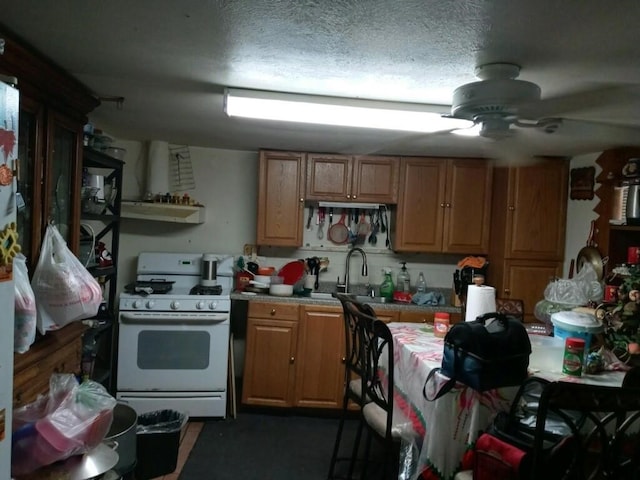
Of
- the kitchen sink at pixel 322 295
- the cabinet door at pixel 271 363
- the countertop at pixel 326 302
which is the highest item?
the kitchen sink at pixel 322 295

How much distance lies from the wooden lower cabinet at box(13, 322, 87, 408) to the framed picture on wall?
11.4ft

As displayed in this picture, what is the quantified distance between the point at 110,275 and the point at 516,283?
3.12 metres

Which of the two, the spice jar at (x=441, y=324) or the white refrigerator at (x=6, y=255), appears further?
the spice jar at (x=441, y=324)

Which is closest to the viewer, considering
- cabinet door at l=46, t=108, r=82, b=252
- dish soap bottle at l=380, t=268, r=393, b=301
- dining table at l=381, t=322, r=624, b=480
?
dining table at l=381, t=322, r=624, b=480

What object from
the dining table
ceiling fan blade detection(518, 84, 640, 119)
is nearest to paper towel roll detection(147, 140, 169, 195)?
the dining table

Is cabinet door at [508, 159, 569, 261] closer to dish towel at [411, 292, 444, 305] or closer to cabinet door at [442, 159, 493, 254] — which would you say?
cabinet door at [442, 159, 493, 254]

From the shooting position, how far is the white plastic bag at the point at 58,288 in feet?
6.42

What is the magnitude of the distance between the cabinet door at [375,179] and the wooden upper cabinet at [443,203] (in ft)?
0.22

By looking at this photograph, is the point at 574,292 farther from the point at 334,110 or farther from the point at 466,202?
the point at 334,110

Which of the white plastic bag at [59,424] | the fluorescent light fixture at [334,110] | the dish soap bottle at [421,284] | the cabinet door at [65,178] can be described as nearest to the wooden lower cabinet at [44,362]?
the white plastic bag at [59,424]

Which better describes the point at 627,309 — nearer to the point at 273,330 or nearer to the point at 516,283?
the point at 516,283

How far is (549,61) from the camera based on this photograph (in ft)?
5.40

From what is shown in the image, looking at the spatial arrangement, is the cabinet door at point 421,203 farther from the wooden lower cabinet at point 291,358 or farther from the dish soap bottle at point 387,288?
the wooden lower cabinet at point 291,358

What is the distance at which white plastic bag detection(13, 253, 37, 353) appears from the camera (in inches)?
62.8
